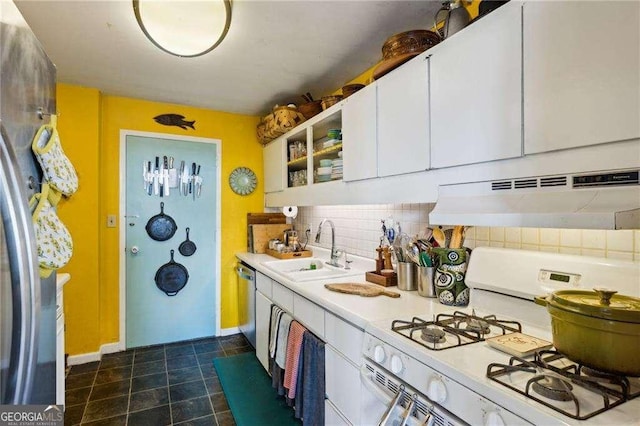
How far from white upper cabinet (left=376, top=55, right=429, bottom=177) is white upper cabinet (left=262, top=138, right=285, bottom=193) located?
1562 mm

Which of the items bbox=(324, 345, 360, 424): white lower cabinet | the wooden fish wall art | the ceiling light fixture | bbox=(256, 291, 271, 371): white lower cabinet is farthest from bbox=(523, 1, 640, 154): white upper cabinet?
the wooden fish wall art

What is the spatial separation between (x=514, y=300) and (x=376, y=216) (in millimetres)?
1178

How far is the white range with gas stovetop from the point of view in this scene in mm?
766

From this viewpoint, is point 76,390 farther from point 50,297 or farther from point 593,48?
point 593,48

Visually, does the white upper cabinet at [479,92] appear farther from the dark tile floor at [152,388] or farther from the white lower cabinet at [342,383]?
the dark tile floor at [152,388]

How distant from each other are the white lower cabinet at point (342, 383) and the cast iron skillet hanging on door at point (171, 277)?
216cm

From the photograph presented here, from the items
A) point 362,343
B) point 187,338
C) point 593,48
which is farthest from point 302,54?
point 187,338

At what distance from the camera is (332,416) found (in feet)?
5.22

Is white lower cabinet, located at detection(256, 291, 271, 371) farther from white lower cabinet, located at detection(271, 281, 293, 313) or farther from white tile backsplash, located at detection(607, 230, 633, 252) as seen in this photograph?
white tile backsplash, located at detection(607, 230, 633, 252)

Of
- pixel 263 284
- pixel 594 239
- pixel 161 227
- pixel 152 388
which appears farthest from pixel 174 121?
pixel 594 239

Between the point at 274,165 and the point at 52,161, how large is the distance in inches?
92.1

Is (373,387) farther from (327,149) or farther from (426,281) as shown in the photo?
(327,149)

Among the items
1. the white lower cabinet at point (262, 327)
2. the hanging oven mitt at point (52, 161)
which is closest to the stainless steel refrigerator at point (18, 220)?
the hanging oven mitt at point (52, 161)

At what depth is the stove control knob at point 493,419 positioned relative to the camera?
78 cm
